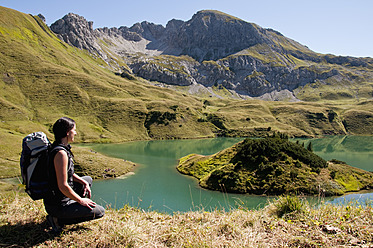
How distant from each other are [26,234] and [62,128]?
3.14 meters

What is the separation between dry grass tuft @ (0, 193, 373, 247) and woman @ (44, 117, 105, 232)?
37cm

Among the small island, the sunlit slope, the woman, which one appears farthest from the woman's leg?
the sunlit slope

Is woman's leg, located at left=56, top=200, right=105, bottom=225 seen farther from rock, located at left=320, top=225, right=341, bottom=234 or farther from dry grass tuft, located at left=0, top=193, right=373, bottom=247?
rock, located at left=320, top=225, right=341, bottom=234

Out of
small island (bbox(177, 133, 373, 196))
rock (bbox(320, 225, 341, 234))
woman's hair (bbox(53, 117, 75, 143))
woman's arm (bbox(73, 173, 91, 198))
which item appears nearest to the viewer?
rock (bbox(320, 225, 341, 234))

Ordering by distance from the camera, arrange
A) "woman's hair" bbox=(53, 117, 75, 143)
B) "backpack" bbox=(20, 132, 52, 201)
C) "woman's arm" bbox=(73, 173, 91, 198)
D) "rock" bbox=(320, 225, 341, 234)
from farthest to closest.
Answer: "woman's arm" bbox=(73, 173, 91, 198) < "woman's hair" bbox=(53, 117, 75, 143) < "rock" bbox=(320, 225, 341, 234) < "backpack" bbox=(20, 132, 52, 201)

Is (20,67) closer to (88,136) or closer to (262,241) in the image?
(88,136)

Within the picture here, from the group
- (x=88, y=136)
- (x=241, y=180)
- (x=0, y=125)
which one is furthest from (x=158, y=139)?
(x=241, y=180)

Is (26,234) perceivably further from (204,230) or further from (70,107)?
(70,107)

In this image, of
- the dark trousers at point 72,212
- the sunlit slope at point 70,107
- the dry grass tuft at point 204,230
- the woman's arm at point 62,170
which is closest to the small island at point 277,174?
the dry grass tuft at point 204,230

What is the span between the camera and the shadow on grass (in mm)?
6016

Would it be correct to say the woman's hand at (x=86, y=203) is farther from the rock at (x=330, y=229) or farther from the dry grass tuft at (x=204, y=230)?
the rock at (x=330, y=229)

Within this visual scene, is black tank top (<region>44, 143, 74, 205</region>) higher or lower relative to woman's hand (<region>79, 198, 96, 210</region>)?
higher

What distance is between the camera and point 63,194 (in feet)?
21.3

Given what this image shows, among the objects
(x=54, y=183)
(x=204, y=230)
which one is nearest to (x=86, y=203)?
(x=54, y=183)
